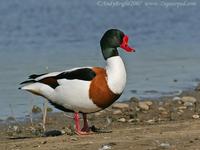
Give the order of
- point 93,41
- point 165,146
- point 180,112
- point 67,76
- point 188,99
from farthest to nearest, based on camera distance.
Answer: point 93,41
point 188,99
point 180,112
point 67,76
point 165,146

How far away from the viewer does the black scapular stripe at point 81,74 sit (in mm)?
9641

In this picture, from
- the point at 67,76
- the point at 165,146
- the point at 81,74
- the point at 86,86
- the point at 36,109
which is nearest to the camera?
the point at 165,146

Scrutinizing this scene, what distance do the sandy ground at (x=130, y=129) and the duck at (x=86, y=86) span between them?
38 centimetres

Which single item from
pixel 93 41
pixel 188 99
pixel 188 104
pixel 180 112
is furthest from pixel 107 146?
pixel 93 41

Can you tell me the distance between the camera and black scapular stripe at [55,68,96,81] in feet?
31.6

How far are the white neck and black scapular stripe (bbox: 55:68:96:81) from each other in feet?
0.68

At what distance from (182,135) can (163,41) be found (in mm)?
12180

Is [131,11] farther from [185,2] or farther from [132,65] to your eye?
[132,65]

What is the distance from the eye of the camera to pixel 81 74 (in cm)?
971

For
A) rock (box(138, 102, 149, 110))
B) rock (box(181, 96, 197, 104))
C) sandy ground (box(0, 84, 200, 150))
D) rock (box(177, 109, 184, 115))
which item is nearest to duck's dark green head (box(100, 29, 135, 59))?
sandy ground (box(0, 84, 200, 150))

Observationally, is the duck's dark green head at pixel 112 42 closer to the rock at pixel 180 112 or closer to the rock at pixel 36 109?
the rock at pixel 180 112

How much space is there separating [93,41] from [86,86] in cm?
1078

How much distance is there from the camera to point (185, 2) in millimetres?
27484

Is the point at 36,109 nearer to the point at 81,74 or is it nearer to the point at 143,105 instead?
the point at 143,105
